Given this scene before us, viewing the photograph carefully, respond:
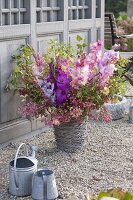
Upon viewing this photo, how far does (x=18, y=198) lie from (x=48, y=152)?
1.08 metres

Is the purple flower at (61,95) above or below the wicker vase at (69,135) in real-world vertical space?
above

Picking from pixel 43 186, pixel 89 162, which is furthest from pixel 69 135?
pixel 43 186

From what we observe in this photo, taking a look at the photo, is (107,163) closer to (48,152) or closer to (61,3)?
(48,152)

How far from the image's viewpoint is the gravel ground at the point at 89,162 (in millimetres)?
4293

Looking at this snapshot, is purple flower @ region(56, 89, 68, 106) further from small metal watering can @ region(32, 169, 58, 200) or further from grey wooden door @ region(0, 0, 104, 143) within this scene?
small metal watering can @ region(32, 169, 58, 200)

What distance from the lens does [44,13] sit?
5.86 metres

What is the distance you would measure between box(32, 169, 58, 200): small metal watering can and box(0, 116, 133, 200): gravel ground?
16cm

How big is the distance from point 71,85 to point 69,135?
0.55 metres

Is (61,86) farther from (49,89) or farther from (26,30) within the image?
(26,30)

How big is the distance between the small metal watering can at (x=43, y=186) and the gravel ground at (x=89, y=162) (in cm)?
16

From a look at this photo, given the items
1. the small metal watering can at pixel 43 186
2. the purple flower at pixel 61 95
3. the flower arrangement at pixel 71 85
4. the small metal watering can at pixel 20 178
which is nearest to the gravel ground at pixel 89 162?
the small metal watering can at pixel 20 178

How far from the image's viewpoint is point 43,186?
12.7 feet

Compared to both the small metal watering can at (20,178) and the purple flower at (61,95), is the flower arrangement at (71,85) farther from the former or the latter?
the small metal watering can at (20,178)

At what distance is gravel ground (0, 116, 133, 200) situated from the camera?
14.1 ft
